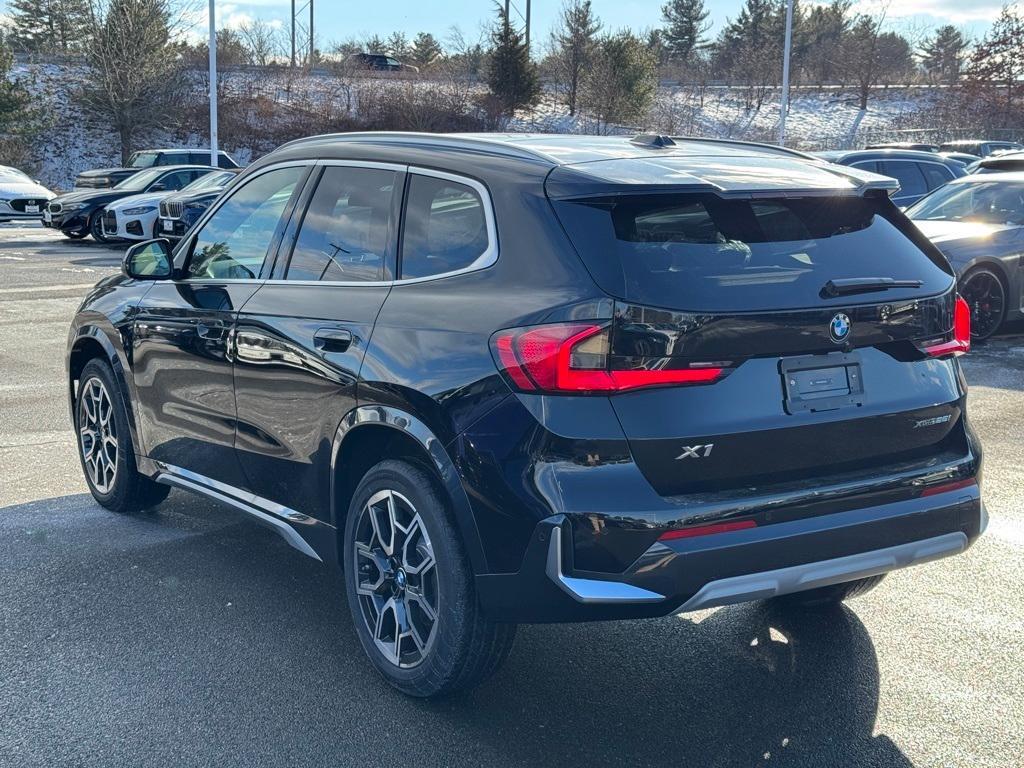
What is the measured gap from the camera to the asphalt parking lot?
3410mm

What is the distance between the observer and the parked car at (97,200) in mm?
21828

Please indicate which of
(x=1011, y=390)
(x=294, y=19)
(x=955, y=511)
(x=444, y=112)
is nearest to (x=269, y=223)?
(x=955, y=511)

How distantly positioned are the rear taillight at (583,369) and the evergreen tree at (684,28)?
79808 mm

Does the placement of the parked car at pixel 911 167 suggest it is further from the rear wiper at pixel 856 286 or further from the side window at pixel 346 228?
the rear wiper at pixel 856 286

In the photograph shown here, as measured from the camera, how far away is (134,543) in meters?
5.29

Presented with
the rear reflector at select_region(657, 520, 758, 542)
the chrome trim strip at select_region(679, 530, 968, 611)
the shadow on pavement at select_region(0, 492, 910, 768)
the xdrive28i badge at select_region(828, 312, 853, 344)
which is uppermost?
the xdrive28i badge at select_region(828, 312, 853, 344)

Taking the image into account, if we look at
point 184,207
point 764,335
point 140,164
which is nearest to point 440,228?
point 764,335

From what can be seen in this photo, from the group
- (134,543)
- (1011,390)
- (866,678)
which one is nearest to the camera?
(866,678)

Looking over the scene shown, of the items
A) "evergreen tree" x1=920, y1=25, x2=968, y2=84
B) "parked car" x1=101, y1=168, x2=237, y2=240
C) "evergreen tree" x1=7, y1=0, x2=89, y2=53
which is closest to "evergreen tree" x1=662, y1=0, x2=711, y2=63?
"evergreen tree" x1=920, y1=25, x2=968, y2=84

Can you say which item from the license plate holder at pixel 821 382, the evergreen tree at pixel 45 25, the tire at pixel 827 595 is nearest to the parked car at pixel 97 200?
the tire at pixel 827 595

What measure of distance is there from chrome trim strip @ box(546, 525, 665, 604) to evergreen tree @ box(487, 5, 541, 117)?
156 feet

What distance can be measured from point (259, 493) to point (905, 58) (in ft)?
244

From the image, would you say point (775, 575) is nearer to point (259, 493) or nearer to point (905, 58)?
point (259, 493)

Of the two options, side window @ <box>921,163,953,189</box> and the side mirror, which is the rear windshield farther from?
side window @ <box>921,163,953,189</box>
